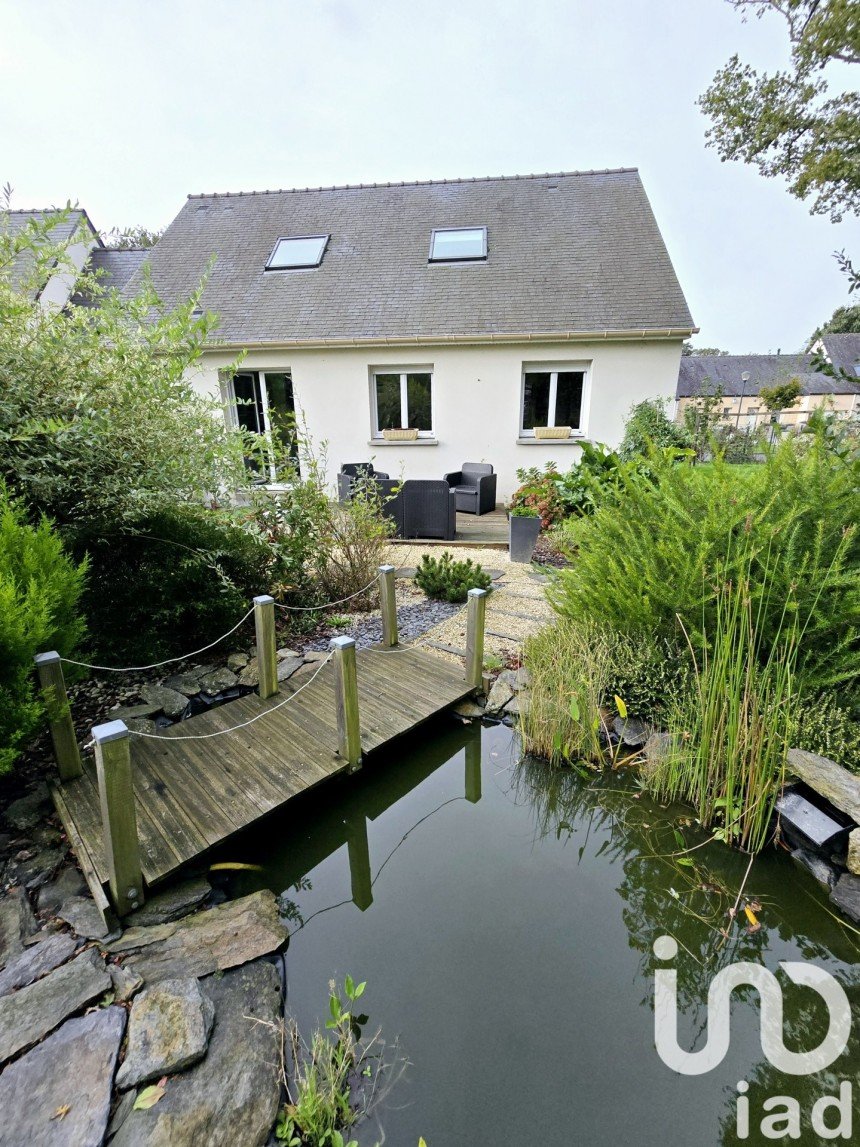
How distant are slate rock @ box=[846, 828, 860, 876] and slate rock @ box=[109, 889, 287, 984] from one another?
249cm

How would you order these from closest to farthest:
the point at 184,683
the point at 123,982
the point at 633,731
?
the point at 123,982 < the point at 633,731 < the point at 184,683

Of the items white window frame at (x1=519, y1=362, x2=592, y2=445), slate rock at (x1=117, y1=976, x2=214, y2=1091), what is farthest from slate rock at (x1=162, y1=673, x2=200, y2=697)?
white window frame at (x1=519, y1=362, x2=592, y2=445)

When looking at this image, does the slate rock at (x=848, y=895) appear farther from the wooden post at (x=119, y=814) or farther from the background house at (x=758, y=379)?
the background house at (x=758, y=379)

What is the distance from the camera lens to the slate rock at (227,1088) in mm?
1441

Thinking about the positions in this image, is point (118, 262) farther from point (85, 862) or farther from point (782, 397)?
point (782, 397)

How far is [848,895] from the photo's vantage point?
7.61ft

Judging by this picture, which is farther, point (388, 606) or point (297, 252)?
point (297, 252)

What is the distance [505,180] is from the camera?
35.5 ft

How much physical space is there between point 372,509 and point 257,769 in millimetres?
2873

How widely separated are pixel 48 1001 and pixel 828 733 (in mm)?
3513

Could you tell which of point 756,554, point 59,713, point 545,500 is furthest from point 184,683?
point 545,500

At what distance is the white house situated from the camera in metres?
8.65

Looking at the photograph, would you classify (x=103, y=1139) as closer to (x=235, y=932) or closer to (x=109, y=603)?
(x=235, y=932)

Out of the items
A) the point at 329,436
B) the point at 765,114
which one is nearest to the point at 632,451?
the point at 765,114
